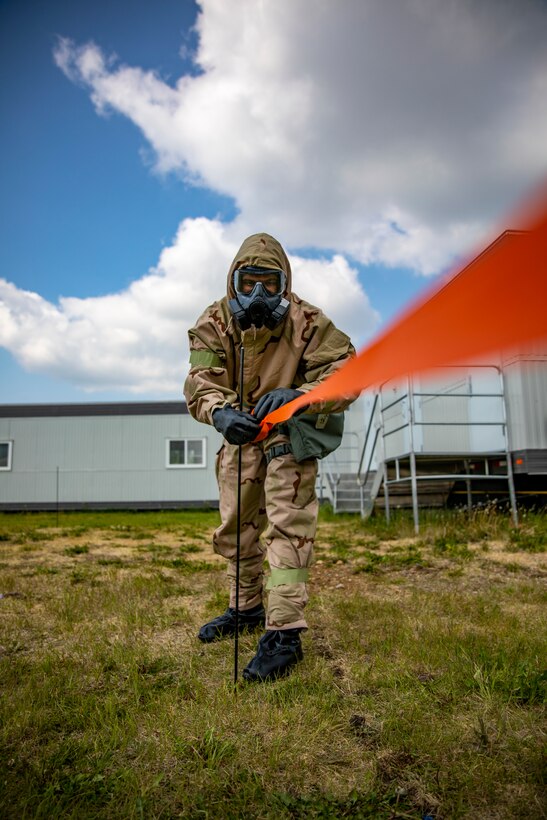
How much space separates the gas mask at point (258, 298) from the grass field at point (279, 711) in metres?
1.64

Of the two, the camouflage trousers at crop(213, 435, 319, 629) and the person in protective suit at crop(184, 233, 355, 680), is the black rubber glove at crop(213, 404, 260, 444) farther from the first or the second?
the camouflage trousers at crop(213, 435, 319, 629)

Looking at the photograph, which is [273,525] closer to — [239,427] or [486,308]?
[239,427]

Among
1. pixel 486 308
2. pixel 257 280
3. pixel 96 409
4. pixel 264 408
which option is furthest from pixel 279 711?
pixel 96 409

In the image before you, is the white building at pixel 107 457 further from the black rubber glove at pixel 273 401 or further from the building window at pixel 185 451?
the black rubber glove at pixel 273 401

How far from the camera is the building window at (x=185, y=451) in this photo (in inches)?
794

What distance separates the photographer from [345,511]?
549 inches

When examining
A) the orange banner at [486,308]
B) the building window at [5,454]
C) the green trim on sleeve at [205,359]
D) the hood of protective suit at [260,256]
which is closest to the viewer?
the orange banner at [486,308]

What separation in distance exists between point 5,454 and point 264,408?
66.8 feet

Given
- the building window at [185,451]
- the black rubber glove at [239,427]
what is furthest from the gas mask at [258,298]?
the building window at [185,451]

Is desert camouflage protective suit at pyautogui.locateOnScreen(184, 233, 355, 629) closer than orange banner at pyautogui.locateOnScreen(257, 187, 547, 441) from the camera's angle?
No

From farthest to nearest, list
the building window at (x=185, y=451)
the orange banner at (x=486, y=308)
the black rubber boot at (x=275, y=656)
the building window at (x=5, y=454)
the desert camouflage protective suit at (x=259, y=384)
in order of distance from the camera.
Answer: the building window at (x=5, y=454)
the building window at (x=185, y=451)
the desert camouflage protective suit at (x=259, y=384)
the black rubber boot at (x=275, y=656)
the orange banner at (x=486, y=308)

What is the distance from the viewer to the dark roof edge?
20406mm

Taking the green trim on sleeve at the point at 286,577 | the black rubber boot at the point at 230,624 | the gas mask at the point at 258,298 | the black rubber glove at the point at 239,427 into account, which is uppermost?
the gas mask at the point at 258,298

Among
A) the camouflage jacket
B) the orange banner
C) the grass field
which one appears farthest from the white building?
the orange banner
